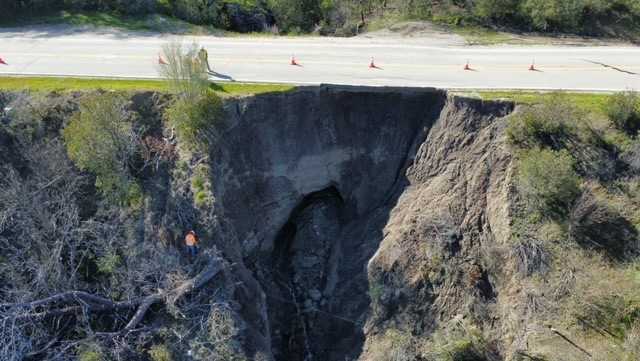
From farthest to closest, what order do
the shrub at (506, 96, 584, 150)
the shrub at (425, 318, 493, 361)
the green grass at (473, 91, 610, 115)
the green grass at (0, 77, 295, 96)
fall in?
the green grass at (0, 77, 295, 96) < the green grass at (473, 91, 610, 115) < the shrub at (506, 96, 584, 150) < the shrub at (425, 318, 493, 361)

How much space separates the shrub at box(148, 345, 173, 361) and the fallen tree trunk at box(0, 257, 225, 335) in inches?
44.8

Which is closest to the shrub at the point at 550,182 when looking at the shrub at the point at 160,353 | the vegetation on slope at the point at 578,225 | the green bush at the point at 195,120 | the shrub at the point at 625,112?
the vegetation on slope at the point at 578,225

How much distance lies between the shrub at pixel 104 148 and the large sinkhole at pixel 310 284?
713 cm

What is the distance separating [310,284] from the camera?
21375 millimetres

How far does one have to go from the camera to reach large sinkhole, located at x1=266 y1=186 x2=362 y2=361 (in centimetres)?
1950

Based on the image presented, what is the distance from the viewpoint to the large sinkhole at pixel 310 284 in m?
19.5

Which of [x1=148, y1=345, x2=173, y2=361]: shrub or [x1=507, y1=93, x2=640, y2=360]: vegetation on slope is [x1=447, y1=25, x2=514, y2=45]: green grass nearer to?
[x1=507, y1=93, x2=640, y2=360]: vegetation on slope

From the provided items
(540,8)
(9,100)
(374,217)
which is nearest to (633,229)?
(374,217)

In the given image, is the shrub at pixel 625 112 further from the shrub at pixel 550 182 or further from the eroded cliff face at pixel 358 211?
the eroded cliff face at pixel 358 211

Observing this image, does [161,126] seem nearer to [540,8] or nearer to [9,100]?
[9,100]

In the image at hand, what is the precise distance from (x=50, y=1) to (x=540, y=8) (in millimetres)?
27990

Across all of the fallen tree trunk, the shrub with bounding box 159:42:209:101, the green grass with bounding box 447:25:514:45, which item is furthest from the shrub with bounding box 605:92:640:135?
the fallen tree trunk

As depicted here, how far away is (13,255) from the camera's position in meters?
16.7

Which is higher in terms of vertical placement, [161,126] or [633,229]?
[161,126]
